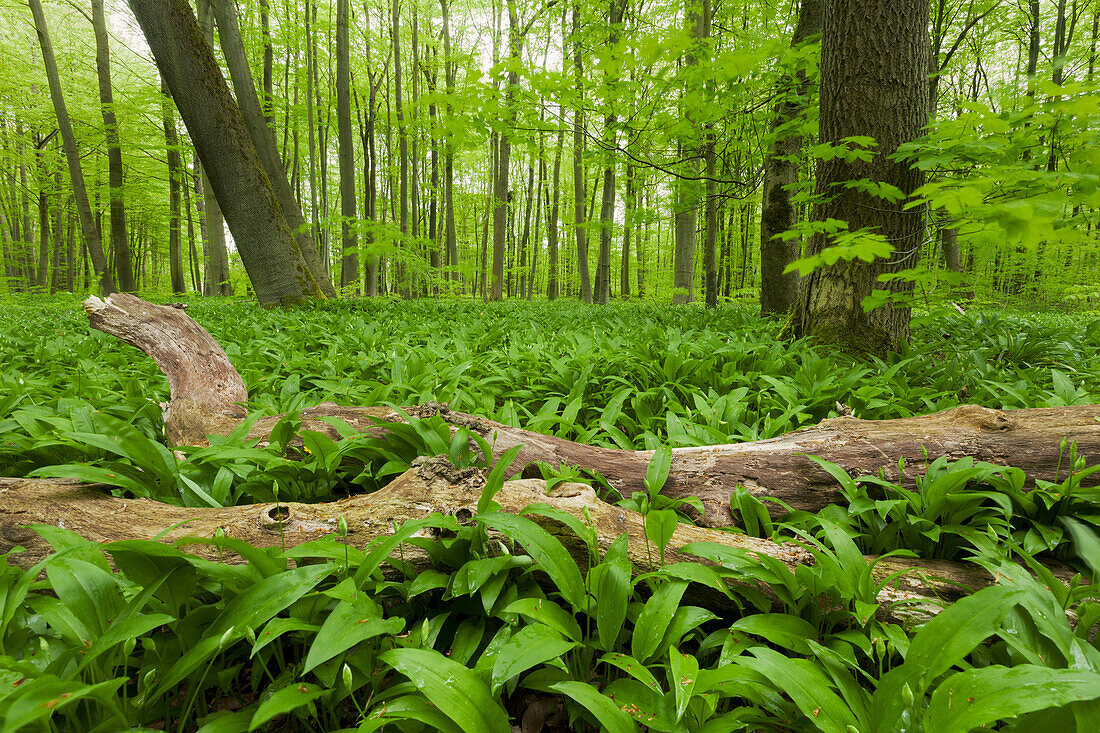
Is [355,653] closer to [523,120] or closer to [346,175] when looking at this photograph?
[523,120]

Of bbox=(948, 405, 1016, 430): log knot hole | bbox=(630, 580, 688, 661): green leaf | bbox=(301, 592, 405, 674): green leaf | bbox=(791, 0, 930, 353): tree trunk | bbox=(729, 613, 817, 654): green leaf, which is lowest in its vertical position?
bbox=(729, 613, 817, 654): green leaf

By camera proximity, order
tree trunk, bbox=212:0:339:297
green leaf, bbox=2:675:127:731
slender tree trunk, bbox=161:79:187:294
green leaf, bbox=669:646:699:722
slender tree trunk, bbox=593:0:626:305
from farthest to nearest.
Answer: slender tree trunk, bbox=161:79:187:294 → tree trunk, bbox=212:0:339:297 → slender tree trunk, bbox=593:0:626:305 → green leaf, bbox=669:646:699:722 → green leaf, bbox=2:675:127:731

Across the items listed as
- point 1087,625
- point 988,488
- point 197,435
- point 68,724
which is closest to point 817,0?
point 988,488

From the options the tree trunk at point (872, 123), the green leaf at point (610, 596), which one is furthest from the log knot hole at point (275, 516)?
the tree trunk at point (872, 123)

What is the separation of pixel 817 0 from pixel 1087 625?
22.3ft

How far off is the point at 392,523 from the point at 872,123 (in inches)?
167

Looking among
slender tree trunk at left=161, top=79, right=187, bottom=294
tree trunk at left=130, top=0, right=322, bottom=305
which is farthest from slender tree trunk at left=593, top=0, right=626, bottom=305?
slender tree trunk at left=161, top=79, right=187, bottom=294

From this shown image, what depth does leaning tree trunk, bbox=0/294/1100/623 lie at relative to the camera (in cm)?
125

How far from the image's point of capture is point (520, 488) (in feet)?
4.85

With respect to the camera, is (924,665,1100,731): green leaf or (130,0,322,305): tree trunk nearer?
(924,665,1100,731): green leaf

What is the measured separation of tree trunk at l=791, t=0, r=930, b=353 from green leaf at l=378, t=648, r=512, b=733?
149 inches

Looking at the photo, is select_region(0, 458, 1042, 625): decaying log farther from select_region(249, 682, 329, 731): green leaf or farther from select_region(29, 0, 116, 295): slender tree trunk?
select_region(29, 0, 116, 295): slender tree trunk

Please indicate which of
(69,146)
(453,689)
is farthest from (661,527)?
(69,146)

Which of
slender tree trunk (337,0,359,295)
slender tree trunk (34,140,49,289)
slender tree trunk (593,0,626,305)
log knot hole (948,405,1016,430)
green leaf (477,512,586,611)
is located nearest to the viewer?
green leaf (477,512,586,611)
